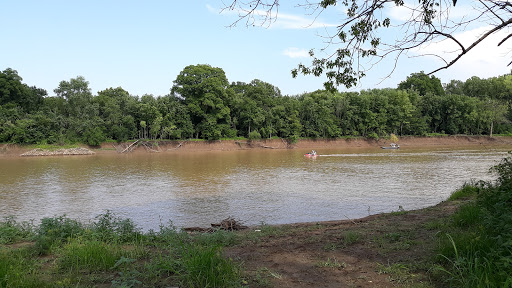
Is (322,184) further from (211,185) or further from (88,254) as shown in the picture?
(88,254)

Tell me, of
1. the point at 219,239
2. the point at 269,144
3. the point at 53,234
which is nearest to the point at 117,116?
the point at 269,144

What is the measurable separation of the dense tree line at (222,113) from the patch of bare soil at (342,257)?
40.8m

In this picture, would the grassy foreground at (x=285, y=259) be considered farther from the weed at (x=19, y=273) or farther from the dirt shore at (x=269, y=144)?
the dirt shore at (x=269, y=144)

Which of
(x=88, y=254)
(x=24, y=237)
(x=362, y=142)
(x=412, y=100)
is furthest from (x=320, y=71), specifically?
(x=412, y=100)

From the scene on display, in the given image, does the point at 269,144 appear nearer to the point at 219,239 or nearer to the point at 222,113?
the point at 222,113

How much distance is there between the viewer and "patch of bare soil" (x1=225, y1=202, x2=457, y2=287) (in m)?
4.12

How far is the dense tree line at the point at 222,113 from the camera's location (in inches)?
1865

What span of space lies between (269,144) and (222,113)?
9.61 meters

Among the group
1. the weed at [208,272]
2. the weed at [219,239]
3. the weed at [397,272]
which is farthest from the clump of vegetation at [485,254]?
the weed at [219,239]

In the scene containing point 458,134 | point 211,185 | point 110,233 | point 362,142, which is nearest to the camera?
point 110,233

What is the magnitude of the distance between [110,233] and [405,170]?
22885mm

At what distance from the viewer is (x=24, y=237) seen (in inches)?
282

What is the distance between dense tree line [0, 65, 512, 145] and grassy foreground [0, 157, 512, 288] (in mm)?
41216

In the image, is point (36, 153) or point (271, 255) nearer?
point (271, 255)
